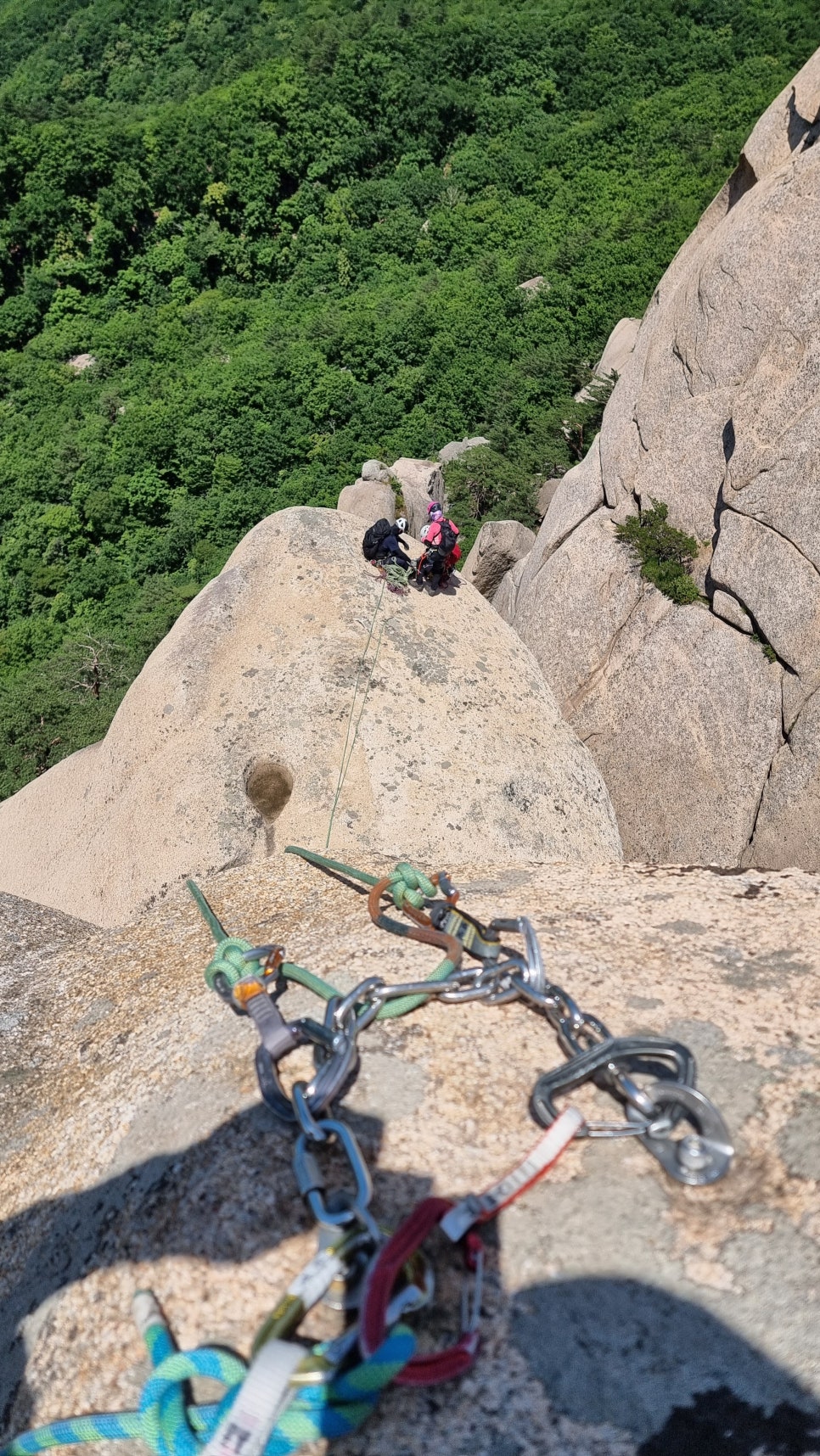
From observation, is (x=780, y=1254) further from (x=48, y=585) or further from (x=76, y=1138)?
(x=48, y=585)

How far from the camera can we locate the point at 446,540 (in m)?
9.84

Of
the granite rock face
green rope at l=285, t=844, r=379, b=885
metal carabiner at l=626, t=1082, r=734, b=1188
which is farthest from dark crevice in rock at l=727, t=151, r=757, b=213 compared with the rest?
metal carabiner at l=626, t=1082, r=734, b=1188

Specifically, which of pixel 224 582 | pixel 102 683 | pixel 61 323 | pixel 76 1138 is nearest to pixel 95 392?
pixel 61 323

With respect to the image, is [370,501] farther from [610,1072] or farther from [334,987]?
[610,1072]

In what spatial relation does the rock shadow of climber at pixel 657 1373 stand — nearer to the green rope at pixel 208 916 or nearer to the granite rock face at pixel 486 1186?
the granite rock face at pixel 486 1186

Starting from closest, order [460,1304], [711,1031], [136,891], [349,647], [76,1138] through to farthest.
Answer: [460,1304] < [711,1031] < [76,1138] < [136,891] < [349,647]

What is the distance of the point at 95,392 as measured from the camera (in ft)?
123

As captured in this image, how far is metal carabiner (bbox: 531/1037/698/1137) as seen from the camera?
2799 mm

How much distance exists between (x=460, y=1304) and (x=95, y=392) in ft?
132

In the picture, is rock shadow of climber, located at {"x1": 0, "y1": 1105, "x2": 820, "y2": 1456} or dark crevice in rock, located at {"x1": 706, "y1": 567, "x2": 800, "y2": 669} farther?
dark crevice in rock, located at {"x1": 706, "y1": 567, "x2": 800, "y2": 669}

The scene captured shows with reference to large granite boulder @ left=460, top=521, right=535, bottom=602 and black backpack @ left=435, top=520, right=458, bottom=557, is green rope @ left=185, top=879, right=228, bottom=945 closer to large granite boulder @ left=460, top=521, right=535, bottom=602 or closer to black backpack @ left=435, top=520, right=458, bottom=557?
black backpack @ left=435, top=520, right=458, bottom=557

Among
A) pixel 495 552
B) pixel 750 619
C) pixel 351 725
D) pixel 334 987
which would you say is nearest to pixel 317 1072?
pixel 334 987

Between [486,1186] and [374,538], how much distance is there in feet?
25.0

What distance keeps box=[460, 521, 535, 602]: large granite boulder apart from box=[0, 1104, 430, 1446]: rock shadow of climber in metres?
13.7
